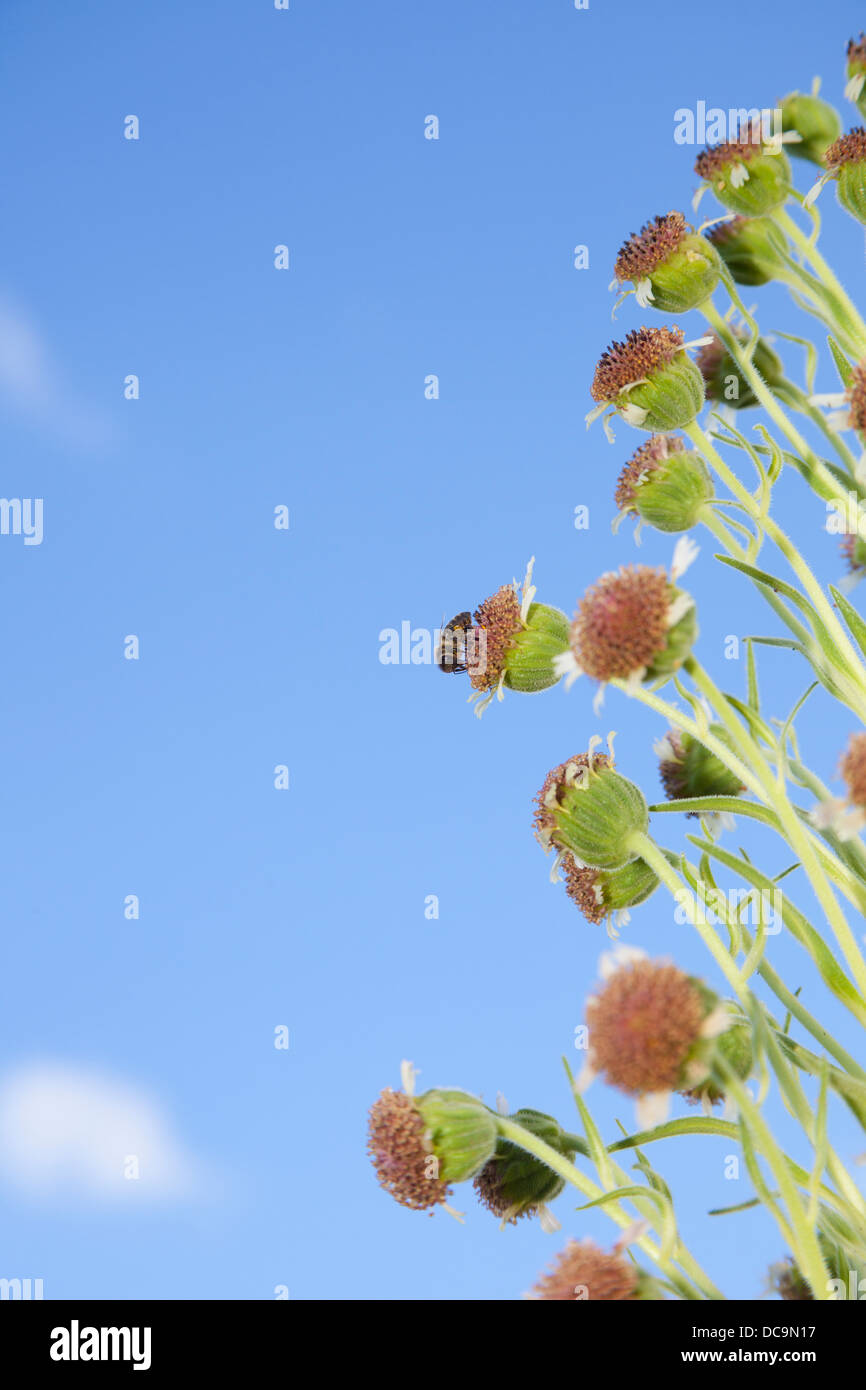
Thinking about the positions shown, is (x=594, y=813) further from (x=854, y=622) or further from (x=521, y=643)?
(x=854, y=622)

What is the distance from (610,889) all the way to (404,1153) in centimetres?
63

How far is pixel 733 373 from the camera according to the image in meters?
2.48

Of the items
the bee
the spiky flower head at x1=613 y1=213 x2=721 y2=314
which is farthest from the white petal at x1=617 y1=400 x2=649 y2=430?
the bee

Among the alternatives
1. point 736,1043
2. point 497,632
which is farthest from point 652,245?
point 736,1043

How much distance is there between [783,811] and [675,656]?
0.98 feet

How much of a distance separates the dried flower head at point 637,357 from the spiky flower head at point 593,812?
73 centimetres

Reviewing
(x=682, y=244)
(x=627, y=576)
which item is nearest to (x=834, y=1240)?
(x=627, y=576)

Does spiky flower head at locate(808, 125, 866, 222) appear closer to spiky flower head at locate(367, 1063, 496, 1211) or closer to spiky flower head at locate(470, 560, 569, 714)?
spiky flower head at locate(470, 560, 569, 714)

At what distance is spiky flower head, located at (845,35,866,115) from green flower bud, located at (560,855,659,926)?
1.64 meters

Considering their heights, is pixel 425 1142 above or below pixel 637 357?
below

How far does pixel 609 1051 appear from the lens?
135cm

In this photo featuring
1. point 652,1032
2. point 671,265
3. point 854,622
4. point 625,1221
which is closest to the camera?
point 652,1032
